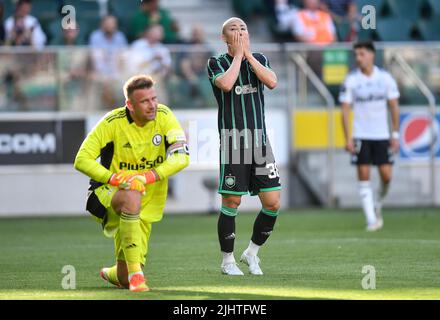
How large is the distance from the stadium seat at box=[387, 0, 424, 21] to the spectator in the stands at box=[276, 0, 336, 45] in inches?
64.5

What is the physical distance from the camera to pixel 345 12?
22750 millimetres

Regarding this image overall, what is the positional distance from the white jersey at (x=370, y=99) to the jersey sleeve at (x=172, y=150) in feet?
21.1

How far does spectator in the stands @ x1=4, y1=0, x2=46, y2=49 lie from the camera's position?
1883 cm

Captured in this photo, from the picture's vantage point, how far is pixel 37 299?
8070mm

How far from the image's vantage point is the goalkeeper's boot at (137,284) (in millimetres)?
8406

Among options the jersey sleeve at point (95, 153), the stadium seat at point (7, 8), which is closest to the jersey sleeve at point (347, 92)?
the jersey sleeve at point (95, 153)

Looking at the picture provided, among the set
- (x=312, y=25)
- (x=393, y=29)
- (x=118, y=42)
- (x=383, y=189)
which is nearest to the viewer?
(x=383, y=189)

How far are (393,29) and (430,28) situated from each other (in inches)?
31.0

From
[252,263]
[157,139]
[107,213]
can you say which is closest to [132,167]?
[157,139]

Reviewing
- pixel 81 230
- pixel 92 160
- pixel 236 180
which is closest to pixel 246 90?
pixel 236 180

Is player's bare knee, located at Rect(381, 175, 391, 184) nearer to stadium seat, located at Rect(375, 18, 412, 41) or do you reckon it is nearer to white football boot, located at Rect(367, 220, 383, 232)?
white football boot, located at Rect(367, 220, 383, 232)

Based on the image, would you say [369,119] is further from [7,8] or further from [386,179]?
[7,8]

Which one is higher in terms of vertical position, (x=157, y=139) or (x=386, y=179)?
(x=157, y=139)

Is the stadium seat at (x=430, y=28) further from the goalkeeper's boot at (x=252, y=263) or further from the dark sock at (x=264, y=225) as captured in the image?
the goalkeeper's boot at (x=252, y=263)
